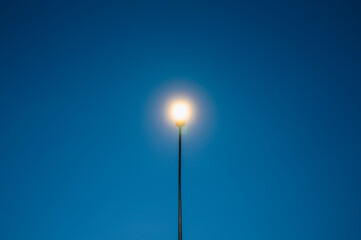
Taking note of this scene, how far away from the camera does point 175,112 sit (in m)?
8.77
